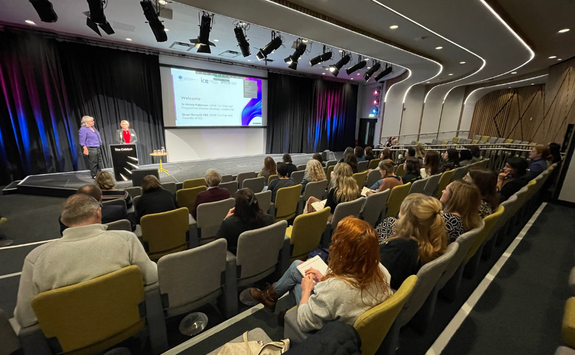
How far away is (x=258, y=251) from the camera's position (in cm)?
198

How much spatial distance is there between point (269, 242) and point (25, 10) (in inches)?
288

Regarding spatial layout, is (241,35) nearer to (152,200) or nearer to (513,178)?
(152,200)

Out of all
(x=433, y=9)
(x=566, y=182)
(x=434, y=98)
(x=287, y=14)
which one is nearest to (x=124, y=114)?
(x=287, y=14)

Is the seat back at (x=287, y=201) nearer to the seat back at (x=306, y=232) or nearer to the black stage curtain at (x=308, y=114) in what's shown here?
the seat back at (x=306, y=232)

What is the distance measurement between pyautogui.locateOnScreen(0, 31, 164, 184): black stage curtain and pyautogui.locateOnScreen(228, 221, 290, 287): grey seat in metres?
7.93

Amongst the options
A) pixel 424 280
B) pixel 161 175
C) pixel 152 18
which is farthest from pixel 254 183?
pixel 161 175

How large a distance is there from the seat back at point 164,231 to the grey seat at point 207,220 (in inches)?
5.3

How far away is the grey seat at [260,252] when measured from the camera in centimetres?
188

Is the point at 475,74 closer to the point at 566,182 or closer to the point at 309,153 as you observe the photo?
the point at 566,182

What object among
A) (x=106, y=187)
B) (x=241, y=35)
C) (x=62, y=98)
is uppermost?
(x=241, y=35)

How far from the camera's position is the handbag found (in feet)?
3.87

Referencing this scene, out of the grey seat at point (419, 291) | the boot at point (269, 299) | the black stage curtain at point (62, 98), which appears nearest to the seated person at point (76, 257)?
the boot at point (269, 299)

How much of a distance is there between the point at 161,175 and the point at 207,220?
5556 mm

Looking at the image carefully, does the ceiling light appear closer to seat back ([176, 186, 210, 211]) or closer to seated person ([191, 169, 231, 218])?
seat back ([176, 186, 210, 211])
